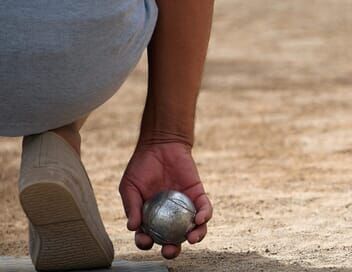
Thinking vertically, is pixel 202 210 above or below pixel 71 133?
below

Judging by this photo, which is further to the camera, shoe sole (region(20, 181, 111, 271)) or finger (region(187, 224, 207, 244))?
finger (region(187, 224, 207, 244))

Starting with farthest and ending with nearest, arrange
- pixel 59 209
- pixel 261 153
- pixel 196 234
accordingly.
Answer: pixel 261 153 < pixel 196 234 < pixel 59 209

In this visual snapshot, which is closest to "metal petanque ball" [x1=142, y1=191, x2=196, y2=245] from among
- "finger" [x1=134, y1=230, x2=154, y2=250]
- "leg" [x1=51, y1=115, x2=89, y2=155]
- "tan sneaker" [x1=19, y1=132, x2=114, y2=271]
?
"finger" [x1=134, y1=230, x2=154, y2=250]

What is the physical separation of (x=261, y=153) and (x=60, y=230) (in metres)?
2.64

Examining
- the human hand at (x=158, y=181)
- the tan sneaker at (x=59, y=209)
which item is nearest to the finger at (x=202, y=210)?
the human hand at (x=158, y=181)

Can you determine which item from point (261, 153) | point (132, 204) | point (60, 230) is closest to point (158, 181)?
point (132, 204)

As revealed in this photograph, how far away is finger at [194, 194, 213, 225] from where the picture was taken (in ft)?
9.87

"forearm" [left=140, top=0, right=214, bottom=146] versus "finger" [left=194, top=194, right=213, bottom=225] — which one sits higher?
"forearm" [left=140, top=0, right=214, bottom=146]

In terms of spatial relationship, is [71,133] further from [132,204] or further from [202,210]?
[202,210]

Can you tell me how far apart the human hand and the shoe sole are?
0.48 ft

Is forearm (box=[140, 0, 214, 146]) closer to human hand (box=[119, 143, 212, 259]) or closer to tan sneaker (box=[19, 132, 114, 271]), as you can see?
human hand (box=[119, 143, 212, 259])

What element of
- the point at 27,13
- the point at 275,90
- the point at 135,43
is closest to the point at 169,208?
the point at 135,43

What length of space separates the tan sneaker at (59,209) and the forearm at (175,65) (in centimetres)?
29

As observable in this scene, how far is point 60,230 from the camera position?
112 inches
